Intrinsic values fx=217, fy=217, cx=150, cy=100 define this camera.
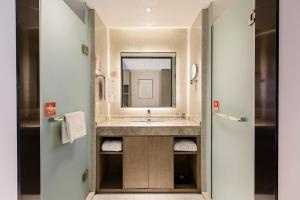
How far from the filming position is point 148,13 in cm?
263

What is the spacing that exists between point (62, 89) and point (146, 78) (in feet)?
5.96

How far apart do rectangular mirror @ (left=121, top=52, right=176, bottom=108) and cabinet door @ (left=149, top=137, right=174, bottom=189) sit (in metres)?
0.90

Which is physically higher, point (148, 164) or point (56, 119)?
point (56, 119)

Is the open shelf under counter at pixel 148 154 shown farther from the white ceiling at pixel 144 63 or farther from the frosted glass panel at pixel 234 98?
the white ceiling at pixel 144 63

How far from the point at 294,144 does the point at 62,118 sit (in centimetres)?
151

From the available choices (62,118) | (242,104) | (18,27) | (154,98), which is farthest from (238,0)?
(154,98)

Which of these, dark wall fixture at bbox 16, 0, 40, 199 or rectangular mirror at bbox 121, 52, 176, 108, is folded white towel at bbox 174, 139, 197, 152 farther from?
dark wall fixture at bbox 16, 0, 40, 199

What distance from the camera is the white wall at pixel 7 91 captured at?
3.59ft

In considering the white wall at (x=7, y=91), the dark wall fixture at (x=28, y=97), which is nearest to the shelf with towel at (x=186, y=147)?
the dark wall fixture at (x=28, y=97)

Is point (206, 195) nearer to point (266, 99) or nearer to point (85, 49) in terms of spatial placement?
point (266, 99)

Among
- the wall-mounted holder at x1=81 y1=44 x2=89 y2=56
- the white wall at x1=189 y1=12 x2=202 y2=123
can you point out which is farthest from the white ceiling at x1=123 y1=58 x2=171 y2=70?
the wall-mounted holder at x1=81 y1=44 x2=89 y2=56

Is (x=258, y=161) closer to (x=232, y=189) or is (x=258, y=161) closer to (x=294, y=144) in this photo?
(x=294, y=144)

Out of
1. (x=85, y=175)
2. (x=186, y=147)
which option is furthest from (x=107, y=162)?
(x=186, y=147)

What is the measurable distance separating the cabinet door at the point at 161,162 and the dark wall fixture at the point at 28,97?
155 centimetres
